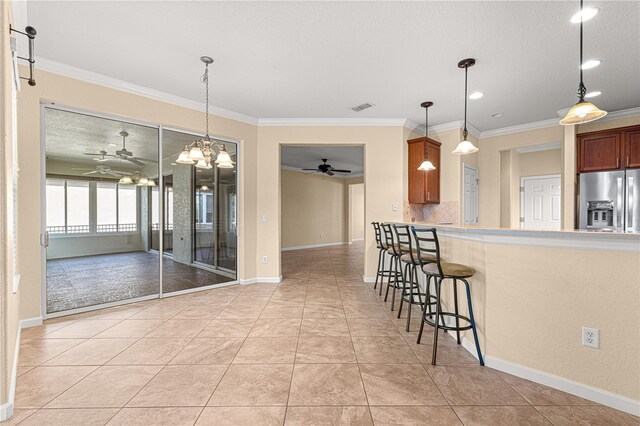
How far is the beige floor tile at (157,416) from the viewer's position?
1.57 metres

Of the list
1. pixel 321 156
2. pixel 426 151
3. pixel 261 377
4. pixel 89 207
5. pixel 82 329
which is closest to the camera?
pixel 261 377

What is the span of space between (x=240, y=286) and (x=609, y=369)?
4.22 m

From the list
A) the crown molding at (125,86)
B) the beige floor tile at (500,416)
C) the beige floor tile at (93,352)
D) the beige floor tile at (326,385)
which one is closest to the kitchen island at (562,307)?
the beige floor tile at (500,416)

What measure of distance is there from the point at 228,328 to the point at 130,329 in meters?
1.01

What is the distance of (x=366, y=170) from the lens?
4.83 m

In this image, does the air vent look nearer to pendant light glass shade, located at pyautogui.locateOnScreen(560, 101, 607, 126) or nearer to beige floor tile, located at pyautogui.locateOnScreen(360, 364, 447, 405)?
pendant light glass shade, located at pyautogui.locateOnScreen(560, 101, 607, 126)

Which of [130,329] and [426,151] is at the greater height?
[426,151]

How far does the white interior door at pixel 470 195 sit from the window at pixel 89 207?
5596 mm

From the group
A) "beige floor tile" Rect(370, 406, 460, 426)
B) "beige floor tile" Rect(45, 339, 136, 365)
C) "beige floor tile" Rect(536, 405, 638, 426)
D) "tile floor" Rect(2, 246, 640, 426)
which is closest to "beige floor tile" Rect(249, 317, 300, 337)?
"tile floor" Rect(2, 246, 640, 426)

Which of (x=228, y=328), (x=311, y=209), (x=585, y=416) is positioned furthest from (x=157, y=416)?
(x=311, y=209)

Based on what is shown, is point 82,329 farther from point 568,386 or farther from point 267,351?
point 568,386

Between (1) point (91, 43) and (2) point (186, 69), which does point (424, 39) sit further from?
(1) point (91, 43)

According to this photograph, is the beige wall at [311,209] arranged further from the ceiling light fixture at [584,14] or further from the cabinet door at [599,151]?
the ceiling light fixture at [584,14]

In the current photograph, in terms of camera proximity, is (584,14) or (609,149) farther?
(609,149)
